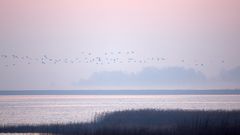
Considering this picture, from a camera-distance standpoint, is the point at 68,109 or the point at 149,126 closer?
the point at 149,126

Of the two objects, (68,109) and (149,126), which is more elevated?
(149,126)

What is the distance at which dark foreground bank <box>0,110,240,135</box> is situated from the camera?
129 ft

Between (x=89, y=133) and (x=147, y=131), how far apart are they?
3.27m

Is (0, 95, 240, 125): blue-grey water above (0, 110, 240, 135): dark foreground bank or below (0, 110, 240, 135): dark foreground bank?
below

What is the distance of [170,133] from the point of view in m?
38.7

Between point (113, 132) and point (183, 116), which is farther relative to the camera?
point (183, 116)

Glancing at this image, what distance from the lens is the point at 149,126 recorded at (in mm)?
45531

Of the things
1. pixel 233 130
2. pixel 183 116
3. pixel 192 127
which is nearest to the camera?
pixel 233 130

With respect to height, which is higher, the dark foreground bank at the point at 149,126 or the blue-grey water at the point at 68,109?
the dark foreground bank at the point at 149,126

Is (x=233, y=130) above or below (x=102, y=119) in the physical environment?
above

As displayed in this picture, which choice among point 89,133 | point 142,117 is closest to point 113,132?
point 89,133

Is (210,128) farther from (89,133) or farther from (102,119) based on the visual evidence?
(102,119)

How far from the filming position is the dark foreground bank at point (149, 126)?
3922 centimetres

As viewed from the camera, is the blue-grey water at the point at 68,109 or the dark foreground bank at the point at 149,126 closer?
the dark foreground bank at the point at 149,126
